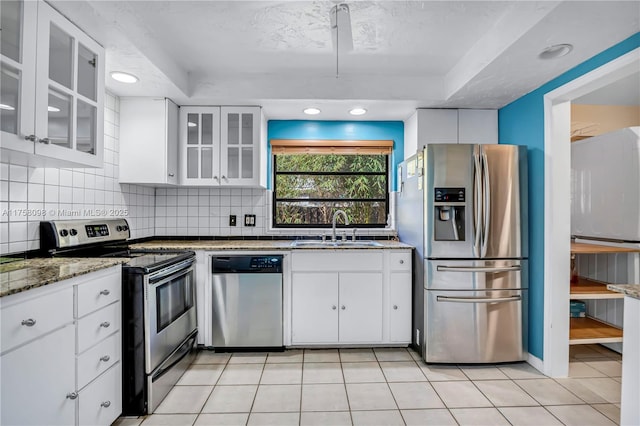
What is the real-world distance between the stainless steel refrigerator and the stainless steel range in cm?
184

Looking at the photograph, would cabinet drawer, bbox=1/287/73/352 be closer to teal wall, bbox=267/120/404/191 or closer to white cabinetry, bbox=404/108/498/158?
teal wall, bbox=267/120/404/191

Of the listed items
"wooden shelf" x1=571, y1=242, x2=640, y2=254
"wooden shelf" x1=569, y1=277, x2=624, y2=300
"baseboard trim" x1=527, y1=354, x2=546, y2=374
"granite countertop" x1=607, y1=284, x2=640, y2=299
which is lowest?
"baseboard trim" x1=527, y1=354, x2=546, y2=374

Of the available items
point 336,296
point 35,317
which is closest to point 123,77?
point 35,317

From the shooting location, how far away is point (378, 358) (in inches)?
107

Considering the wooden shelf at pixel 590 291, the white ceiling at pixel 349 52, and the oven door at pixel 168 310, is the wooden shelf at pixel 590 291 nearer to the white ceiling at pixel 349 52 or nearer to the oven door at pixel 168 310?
the white ceiling at pixel 349 52

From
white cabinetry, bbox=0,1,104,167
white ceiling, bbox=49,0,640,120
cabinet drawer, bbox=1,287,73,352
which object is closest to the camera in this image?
cabinet drawer, bbox=1,287,73,352

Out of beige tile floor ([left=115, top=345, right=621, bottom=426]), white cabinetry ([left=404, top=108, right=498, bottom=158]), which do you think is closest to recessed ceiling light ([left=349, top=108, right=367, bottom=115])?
white cabinetry ([left=404, top=108, right=498, bottom=158])

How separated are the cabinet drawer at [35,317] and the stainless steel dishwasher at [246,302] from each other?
1349mm

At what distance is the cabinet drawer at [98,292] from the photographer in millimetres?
1551

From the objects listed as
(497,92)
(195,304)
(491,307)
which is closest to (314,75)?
(497,92)

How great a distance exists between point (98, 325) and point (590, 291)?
333 centimetres

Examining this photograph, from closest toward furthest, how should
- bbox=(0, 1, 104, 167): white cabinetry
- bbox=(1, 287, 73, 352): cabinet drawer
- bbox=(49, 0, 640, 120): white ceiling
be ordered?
bbox=(1, 287, 73, 352): cabinet drawer < bbox=(0, 1, 104, 167): white cabinetry < bbox=(49, 0, 640, 120): white ceiling

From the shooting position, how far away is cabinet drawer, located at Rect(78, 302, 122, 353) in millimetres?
1553

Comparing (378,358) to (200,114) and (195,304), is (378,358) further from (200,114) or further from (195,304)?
(200,114)
